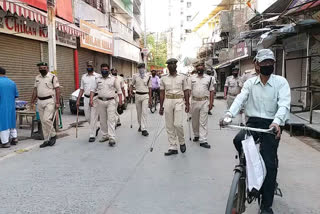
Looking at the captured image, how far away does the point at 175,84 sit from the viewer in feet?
22.7

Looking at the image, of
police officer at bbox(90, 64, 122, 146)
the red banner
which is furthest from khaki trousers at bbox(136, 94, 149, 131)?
the red banner

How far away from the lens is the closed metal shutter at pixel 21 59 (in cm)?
1196

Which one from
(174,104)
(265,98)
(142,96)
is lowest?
(174,104)

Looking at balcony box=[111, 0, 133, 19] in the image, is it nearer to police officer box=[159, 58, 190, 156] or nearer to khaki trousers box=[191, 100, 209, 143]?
khaki trousers box=[191, 100, 209, 143]

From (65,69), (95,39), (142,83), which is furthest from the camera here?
(95,39)

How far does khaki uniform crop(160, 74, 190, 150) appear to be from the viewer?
691 centimetres

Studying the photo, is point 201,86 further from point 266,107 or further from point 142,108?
point 266,107

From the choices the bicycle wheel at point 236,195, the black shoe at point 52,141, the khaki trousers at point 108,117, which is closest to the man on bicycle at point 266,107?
the bicycle wheel at point 236,195

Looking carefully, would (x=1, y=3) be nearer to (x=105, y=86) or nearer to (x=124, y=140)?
(x=105, y=86)

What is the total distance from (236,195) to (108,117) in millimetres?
5268

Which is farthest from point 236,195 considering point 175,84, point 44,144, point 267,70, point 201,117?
point 44,144

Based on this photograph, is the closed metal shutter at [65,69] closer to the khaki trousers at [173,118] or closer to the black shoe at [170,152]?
the khaki trousers at [173,118]

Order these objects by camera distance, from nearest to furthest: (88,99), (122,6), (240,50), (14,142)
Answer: (14,142) → (88,99) → (240,50) → (122,6)

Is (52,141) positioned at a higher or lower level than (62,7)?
lower
